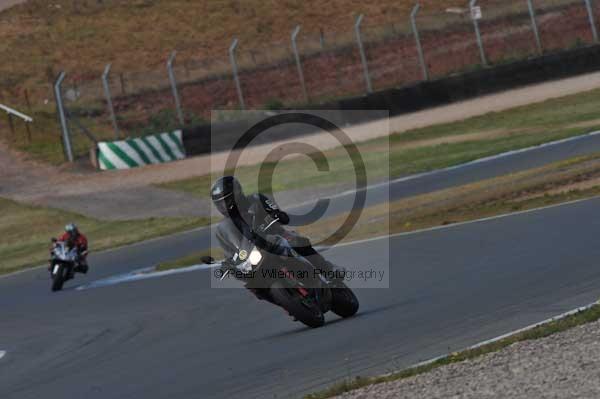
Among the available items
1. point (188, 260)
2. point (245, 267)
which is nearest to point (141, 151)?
point (188, 260)

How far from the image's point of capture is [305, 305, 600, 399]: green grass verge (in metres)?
8.36

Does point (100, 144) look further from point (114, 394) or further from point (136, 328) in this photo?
point (114, 394)

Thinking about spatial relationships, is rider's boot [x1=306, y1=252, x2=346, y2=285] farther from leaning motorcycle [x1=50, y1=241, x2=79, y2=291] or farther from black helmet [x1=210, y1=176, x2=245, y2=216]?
leaning motorcycle [x1=50, y1=241, x2=79, y2=291]

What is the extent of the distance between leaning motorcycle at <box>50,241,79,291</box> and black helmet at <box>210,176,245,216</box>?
9900 millimetres

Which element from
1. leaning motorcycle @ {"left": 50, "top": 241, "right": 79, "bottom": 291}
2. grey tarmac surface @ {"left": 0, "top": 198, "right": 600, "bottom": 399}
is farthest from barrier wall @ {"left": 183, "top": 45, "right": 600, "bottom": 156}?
grey tarmac surface @ {"left": 0, "top": 198, "right": 600, "bottom": 399}

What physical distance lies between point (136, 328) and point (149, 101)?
93.8ft

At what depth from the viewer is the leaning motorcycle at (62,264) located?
66.6 feet

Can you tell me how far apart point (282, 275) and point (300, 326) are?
1.11 meters

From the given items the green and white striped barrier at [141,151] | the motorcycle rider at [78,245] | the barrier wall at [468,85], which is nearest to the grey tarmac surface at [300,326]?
the motorcycle rider at [78,245]

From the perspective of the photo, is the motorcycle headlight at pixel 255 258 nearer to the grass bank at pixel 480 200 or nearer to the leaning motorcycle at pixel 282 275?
the leaning motorcycle at pixel 282 275

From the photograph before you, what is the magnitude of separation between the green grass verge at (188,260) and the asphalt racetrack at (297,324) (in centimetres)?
117

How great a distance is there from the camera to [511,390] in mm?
7277

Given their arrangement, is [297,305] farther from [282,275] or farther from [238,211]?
[238,211]

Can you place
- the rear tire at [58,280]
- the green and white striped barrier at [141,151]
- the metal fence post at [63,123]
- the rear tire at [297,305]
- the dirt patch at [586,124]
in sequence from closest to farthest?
1. the rear tire at [297,305]
2. the rear tire at [58,280]
3. the dirt patch at [586,124]
4. the green and white striped barrier at [141,151]
5. the metal fence post at [63,123]
